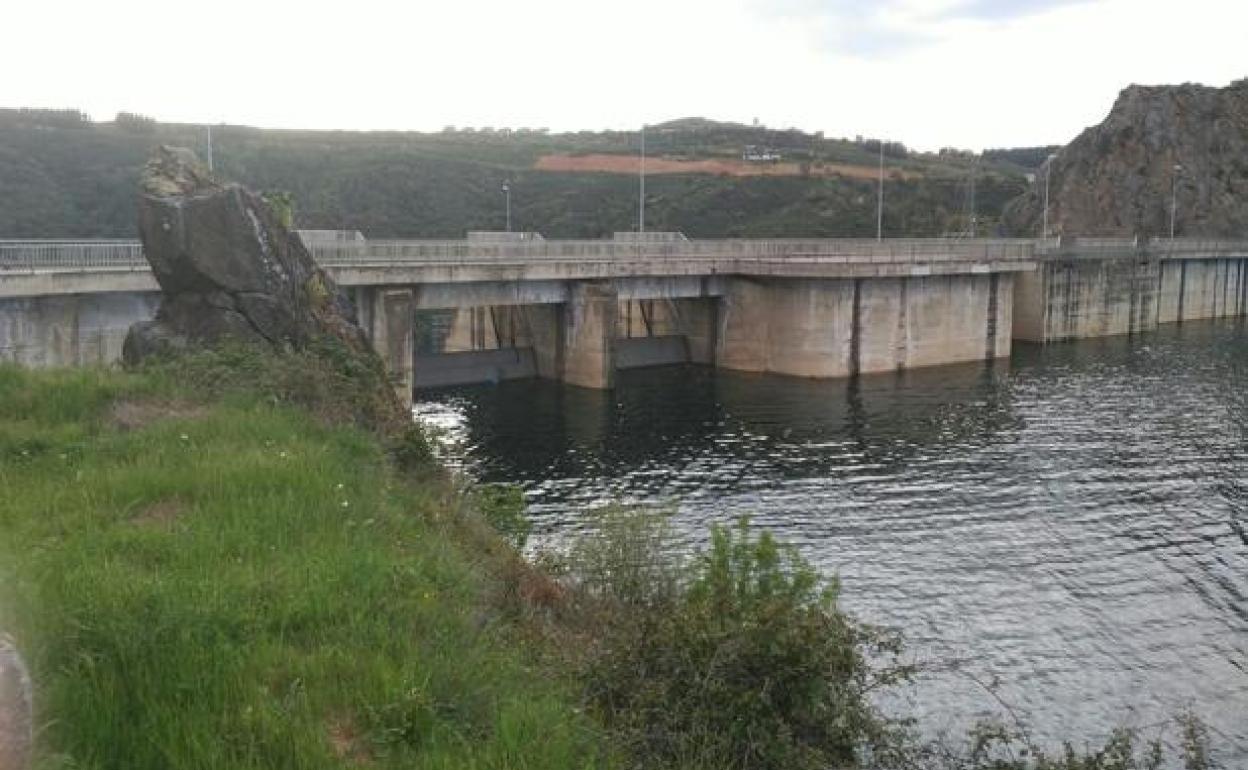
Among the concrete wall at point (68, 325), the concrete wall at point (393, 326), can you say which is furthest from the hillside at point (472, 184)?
the concrete wall at point (68, 325)

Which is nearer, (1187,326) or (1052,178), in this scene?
(1187,326)

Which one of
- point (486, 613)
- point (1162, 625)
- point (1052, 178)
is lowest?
point (1162, 625)

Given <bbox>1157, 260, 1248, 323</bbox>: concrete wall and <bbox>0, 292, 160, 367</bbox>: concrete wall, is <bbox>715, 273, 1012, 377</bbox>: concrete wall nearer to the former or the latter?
<bbox>0, 292, 160, 367</bbox>: concrete wall

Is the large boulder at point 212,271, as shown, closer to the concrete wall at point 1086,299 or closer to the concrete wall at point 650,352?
the concrete wall at point 650,352

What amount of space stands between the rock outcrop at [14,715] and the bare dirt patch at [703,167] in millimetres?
139423

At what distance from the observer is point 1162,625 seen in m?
22.0

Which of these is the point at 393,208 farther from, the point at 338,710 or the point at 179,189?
the point at 338,710

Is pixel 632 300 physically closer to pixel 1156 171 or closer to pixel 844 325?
pixel 844 325

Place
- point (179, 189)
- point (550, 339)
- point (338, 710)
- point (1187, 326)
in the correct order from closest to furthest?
point (338, 710) → point (179, 189) → point (550, 339) → point (1187, 326)

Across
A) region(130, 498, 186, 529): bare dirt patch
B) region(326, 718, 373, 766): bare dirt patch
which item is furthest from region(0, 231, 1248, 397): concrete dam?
region(326, 718, 373, 766): bare dirt patch

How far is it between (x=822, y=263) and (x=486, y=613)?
46575mm

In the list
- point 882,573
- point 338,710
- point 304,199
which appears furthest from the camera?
point 304,199

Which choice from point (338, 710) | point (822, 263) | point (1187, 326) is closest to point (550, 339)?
point (822, 263)

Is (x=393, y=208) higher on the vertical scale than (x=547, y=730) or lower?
higher
